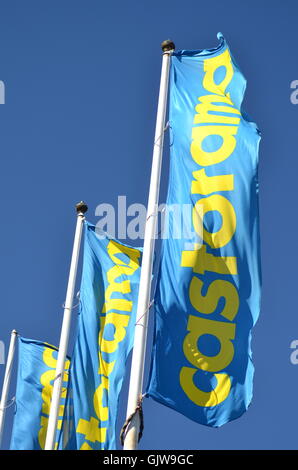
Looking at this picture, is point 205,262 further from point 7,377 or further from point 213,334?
point 7,377

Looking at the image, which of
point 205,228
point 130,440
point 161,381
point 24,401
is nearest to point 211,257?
point 205,228

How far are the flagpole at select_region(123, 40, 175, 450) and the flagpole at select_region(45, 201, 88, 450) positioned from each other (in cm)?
421

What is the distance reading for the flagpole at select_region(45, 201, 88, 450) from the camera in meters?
13.8

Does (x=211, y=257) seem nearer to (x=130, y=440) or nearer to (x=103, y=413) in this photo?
(x=130, y=440)

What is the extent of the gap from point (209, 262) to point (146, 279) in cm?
95

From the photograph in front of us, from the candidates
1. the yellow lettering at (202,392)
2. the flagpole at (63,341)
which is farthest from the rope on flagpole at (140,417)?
the flagpole at (63,341)

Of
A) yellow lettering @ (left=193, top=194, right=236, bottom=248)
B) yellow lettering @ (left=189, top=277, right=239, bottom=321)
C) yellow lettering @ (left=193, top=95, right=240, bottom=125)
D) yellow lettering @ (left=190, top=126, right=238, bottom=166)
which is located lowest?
yellow lettering @ (left=189, top=277, right=239, bottom=321)

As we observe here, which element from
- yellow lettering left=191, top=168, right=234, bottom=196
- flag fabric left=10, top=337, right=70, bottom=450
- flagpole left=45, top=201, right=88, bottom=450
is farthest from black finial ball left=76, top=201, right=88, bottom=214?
yellow lettering left=191, top=168, right=234, bottom=196

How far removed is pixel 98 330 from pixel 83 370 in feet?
2.70

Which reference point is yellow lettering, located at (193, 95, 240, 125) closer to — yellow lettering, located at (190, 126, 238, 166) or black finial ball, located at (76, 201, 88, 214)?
yellow lettering, located at (190, 126, 238, 166)

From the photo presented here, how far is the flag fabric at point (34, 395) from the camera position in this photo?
1616 cm

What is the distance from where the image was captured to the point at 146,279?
10.9 m

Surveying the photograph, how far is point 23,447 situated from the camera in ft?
52.8

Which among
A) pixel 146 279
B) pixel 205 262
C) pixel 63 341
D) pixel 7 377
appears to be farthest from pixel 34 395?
pixel 205 262
